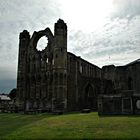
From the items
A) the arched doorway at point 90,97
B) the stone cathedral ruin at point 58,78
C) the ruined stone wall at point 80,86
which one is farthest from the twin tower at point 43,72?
the arched doorway at point 90,97

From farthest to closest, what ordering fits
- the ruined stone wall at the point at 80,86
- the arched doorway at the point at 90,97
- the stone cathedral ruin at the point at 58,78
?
1. the arched doorway at the point at 90,97
2. the ruined stone wall at the point at 80,86
3. the stone cathedral ruin at the point at 58,78

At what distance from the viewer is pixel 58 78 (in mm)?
38688

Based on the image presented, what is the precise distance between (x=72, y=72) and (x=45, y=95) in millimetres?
6642

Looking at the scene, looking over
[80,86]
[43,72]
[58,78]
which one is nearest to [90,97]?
[80,86]

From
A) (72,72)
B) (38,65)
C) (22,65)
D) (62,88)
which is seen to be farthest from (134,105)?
(22,65)

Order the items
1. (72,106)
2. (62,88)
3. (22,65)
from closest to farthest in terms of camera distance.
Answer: (62,88)
(72,106)
(22,65)

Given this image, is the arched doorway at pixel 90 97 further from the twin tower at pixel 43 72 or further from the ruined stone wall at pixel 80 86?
the twin tower at pixel 43 72

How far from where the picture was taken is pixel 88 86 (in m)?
46.6

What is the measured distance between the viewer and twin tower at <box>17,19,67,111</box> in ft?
127

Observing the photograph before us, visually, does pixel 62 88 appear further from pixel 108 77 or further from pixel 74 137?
pixel 74 137

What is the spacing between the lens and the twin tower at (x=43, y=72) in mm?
38656

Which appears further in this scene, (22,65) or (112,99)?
(22,65)

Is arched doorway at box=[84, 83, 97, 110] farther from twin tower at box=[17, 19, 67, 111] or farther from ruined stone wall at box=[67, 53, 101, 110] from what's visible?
twin tower at box=[17, 19, 67, 111]

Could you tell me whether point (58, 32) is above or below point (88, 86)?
above
